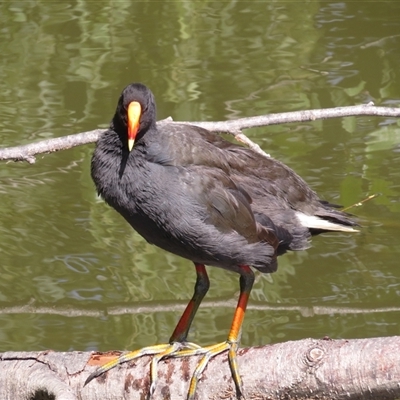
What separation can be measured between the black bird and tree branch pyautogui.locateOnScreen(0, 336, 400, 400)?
5 centimetres

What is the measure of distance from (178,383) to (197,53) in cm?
509

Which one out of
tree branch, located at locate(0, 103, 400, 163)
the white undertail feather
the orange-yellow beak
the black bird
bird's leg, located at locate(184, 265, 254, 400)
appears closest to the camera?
bird's leg, located at locate(184, 265, 254, 400)

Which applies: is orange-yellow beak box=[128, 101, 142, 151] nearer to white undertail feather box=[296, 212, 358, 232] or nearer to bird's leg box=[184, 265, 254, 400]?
bird's leg box=[184, 265, 254, 400]

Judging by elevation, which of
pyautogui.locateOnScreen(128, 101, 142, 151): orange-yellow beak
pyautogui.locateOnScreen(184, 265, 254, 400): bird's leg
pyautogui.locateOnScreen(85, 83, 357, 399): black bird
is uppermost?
pyautogui.locateOnScreen(128, 101, 142, 151): orange-yellow beak

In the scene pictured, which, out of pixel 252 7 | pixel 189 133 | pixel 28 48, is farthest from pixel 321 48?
pixel 189 133

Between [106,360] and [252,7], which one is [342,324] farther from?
[252,7]

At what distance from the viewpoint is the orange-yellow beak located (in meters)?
3.40

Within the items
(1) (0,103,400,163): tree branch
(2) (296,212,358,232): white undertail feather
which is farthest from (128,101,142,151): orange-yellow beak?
(2) (296,212,358,232): white undertail feather

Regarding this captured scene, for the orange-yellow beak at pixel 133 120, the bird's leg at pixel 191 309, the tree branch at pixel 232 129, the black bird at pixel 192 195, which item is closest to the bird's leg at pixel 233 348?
A: the black bird at pixel 192 195

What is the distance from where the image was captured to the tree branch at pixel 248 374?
278cm

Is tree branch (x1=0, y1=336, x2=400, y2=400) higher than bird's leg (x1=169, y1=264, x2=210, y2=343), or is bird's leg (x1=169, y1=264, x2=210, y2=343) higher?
tree branch (x1=0, y1=336, x2=400, y2=400)

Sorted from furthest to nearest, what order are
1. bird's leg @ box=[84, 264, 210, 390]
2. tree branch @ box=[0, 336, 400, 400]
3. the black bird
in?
the black bird < bird's leg @ box=[84, 264, 210, 390] < tree branch @ box=[0, 336, 400, 400]

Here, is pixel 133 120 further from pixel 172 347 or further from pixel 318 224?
pixel 318 224

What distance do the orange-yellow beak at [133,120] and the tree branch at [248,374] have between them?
2.65 feet
